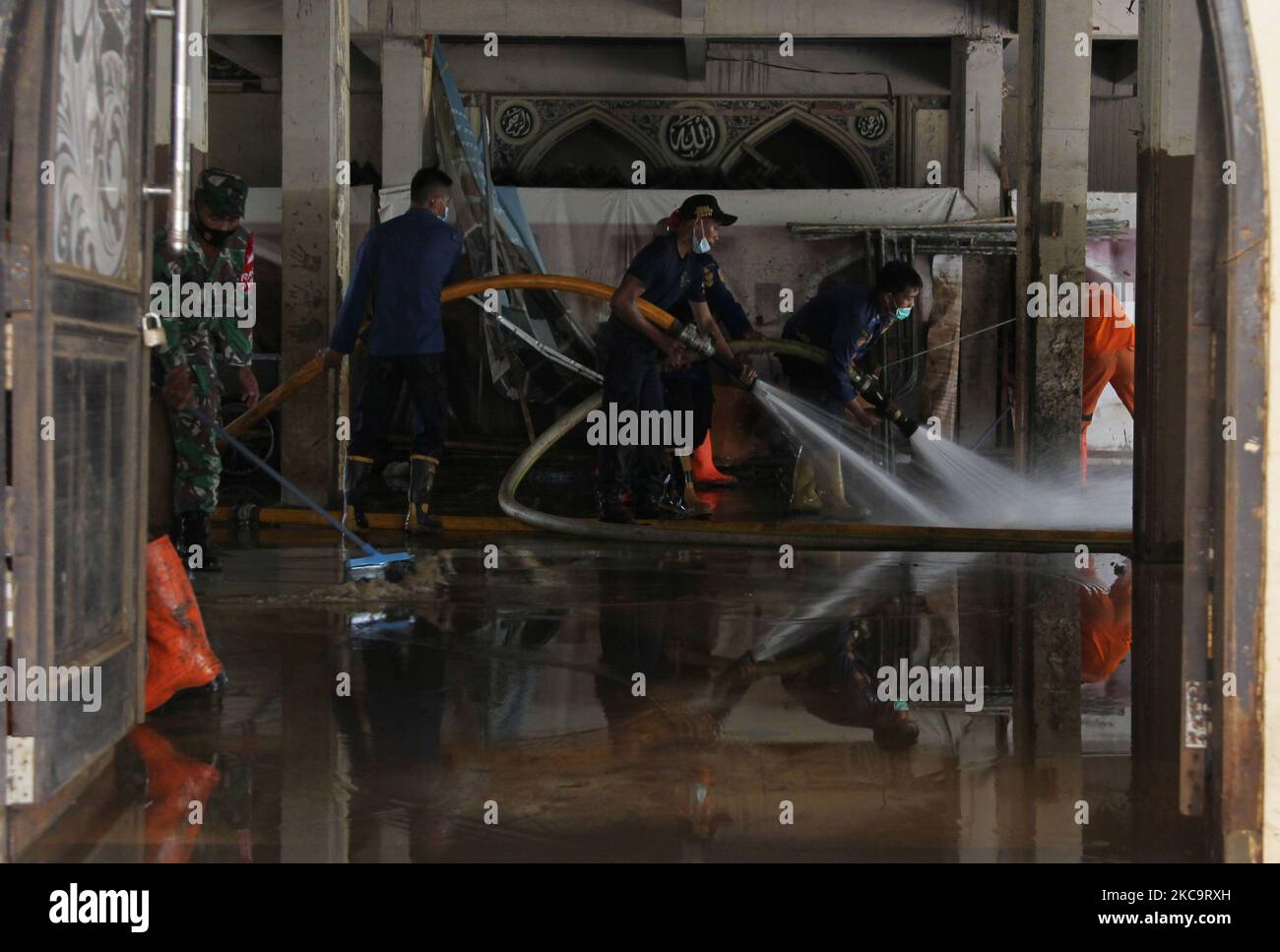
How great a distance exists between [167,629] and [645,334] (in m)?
4.65

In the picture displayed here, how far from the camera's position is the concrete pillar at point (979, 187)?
44.2 feet

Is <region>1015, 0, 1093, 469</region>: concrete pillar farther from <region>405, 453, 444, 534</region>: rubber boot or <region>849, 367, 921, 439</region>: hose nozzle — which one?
<region>405, 453, 444, 534</region>: rubber boot

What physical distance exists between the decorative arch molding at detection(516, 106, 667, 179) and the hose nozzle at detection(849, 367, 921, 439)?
6536 mm

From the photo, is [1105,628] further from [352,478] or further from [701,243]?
[352,478]

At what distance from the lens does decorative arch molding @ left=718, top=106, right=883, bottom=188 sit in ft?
50.1

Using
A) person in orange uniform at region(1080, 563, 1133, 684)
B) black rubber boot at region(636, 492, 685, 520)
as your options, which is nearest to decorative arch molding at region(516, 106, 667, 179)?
black rubber boot at region(636, 492, 685, 520)

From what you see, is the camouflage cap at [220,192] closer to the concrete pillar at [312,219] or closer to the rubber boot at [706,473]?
the concrete pillar at [312,219]

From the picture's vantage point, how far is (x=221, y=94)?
15539 mm

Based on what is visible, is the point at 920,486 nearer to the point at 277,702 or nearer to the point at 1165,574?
the point at 1165,574

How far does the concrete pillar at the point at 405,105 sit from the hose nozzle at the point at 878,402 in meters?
5.62

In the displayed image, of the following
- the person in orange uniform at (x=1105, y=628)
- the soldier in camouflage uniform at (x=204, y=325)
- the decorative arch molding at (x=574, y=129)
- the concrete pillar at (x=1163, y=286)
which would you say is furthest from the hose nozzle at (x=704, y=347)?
the decorative arch molding at (x=574, y=129)

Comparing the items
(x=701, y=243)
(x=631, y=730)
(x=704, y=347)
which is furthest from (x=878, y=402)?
(x=631, y=730)

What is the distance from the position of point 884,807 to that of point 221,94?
1401 centimetres
